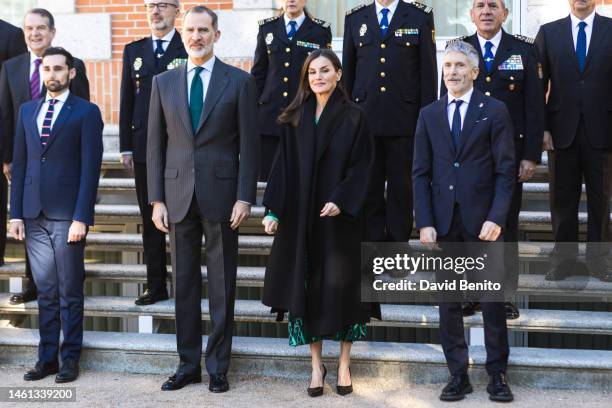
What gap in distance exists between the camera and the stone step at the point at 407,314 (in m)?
5.29

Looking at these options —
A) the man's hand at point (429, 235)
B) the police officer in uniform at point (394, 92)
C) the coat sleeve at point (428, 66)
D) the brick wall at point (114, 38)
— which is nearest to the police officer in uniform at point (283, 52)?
the police officer in uniform at point (394, 92)

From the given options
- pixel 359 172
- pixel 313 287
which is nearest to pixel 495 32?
pixel 359 172

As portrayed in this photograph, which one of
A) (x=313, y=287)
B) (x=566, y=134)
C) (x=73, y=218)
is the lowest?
(x=313, y=287)

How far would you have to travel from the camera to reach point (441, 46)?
7969 mm

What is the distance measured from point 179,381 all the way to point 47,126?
1.68 meters

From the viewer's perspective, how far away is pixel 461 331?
474 cm

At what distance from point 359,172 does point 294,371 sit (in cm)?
127

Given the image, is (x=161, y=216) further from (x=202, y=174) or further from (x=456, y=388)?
(x=456, y=388)

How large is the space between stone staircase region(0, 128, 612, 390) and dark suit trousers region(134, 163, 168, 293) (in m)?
0.16

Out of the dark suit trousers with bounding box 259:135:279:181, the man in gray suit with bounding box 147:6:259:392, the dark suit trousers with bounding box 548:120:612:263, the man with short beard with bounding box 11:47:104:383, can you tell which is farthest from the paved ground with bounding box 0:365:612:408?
the dark suit trousers with bounding box 259:135:279:181

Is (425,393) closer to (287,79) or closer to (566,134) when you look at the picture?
(566,134)

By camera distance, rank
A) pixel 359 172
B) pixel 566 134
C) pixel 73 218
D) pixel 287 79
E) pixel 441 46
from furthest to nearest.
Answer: pixel 441 46
pixel 287 79
pixel 566 134
pixel 73 218
pixel 359 172

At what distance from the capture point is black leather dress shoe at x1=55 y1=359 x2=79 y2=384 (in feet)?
16.8

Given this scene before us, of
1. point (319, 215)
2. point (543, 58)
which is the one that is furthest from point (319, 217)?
point (543, 58)
